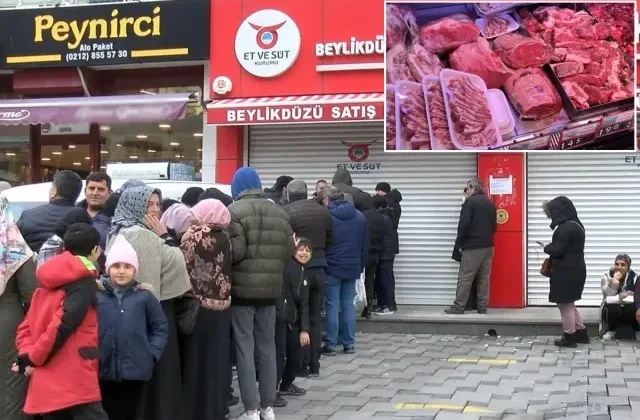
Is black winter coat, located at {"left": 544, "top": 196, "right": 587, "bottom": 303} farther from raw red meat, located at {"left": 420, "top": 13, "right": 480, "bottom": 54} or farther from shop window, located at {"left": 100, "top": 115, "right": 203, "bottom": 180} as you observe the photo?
shop window, located at {"left": 100, "top": 115, "right": 203, "bottom": 180}

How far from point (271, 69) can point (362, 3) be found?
5.61 ft

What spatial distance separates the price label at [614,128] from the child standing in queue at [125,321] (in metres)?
9.07

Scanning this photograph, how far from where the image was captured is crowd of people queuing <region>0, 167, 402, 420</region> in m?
4.39

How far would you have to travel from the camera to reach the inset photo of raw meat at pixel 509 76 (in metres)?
12.0

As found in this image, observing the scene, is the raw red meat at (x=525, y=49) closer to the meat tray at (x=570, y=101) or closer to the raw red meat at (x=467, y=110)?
the meat tray at (x=570, y=101)

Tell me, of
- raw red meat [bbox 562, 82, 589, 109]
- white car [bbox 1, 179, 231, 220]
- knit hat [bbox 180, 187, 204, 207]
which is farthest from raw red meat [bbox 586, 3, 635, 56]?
knit hat [bbox 180, 187, 204, 207]

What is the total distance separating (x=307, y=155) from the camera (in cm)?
1302

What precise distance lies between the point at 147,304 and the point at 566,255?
20.6ft

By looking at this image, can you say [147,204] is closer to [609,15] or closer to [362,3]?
[362,3]

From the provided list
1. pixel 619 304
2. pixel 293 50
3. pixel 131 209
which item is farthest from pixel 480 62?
pixel 131 209

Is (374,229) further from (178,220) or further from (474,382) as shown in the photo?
(178,220)

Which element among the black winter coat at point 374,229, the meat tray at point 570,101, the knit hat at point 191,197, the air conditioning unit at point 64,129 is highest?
the meat tray at point 570,101

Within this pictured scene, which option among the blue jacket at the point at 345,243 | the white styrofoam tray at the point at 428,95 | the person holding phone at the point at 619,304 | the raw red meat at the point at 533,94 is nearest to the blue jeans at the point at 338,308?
the blue jacket at the point at 345,243

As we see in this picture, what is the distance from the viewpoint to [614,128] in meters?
12.0
